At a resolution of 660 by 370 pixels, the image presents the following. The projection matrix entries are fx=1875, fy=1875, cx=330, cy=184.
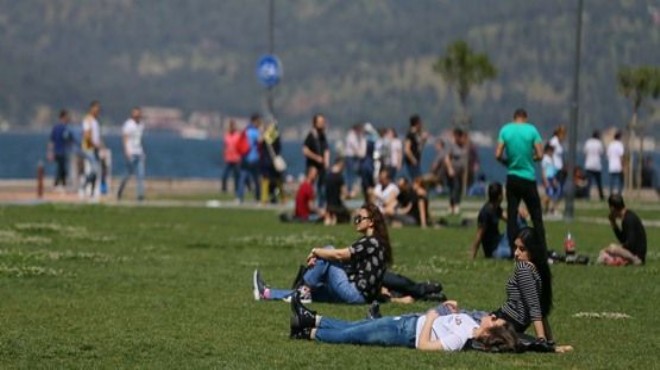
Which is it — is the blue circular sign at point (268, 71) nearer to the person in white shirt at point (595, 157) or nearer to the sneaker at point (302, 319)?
the person in white shirt at point (595, 157)

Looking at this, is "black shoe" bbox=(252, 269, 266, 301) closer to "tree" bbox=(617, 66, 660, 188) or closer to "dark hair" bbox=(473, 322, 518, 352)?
"dark hair" bbox=(473, 322, 518, 352)

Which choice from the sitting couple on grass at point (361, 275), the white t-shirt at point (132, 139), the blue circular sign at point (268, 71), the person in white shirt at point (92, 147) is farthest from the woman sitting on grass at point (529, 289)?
the blue circular sign at point (268, 71)

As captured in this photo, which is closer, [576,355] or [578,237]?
[576,355]

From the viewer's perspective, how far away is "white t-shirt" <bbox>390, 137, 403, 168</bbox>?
142ft

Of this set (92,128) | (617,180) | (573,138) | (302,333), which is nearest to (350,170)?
(617,180)

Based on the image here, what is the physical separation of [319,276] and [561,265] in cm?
634

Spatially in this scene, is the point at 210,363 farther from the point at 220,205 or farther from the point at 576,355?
the point at 220,205

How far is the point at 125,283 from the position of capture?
2091 cm

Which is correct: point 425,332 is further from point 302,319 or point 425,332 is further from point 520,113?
point 520,113

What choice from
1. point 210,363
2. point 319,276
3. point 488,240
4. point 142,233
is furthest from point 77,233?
point 210,363

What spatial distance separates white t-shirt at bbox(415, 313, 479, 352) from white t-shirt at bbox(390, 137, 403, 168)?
27.8 m

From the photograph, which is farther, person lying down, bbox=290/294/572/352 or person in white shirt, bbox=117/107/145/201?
person in white shirt, bbox=117/107/145/201

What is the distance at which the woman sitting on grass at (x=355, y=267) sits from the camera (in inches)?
728

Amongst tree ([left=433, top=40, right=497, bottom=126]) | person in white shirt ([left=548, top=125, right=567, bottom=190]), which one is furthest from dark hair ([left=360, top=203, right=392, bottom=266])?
tree ([left=433, top=40, right=497, bottom=126])
